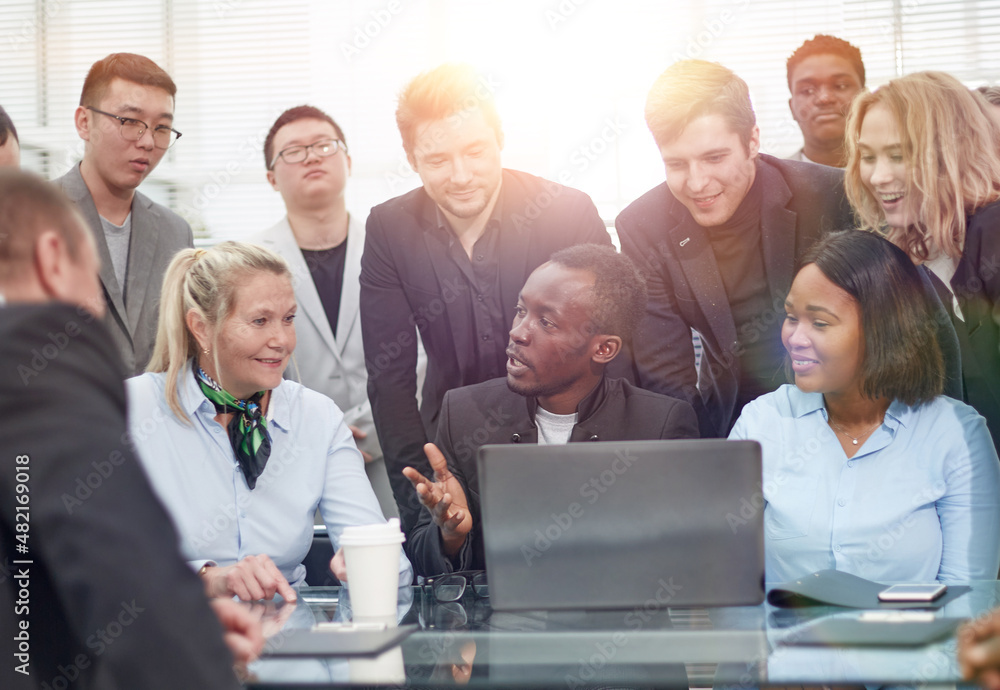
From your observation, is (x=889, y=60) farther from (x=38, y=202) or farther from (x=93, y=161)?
(x=38, y=202)

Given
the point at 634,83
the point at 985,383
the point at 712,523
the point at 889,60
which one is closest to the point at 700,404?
the point at 985,383

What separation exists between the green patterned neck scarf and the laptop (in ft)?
2.90

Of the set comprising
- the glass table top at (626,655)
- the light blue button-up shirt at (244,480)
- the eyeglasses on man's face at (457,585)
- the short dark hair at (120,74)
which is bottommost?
the eyeglasses on man's face at (457,585)

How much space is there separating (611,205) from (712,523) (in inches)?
107

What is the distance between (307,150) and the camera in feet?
10.3

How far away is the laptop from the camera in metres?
1.31

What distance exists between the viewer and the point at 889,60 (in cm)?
374

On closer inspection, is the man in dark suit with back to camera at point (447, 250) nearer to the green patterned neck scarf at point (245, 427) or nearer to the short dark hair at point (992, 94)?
the green patterned neck scarf at point (245, 427)

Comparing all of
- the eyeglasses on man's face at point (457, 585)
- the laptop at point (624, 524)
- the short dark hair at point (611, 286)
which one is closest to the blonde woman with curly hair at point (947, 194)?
the short dark hair at point (611, 286)

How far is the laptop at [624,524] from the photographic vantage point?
4.29 feet

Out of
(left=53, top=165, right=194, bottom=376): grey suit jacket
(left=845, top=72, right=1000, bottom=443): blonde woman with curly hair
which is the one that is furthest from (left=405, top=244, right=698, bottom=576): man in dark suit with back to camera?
(left=53, top=165, right=194, bottom=376): grey suit jacket

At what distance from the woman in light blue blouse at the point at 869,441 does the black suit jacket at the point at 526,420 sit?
0.18 metres

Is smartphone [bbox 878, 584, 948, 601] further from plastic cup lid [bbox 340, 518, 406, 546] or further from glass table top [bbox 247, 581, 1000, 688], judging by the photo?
plastic cup lid [bbox 340, 518, 406, 546]

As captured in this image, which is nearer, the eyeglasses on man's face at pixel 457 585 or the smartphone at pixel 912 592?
the smartphone at pixel 912 592
